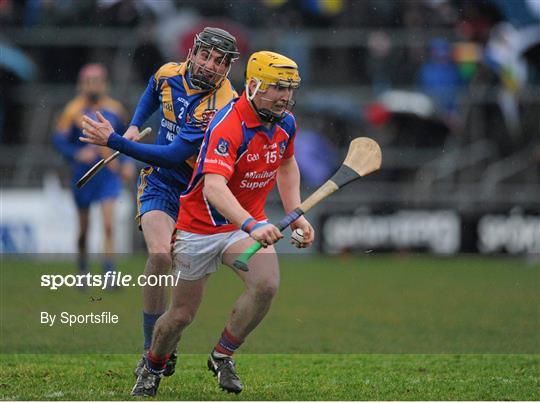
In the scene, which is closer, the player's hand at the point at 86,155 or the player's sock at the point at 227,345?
the player's sock at the point at 227,345

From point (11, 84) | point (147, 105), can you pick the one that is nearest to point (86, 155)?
point (11, 84)

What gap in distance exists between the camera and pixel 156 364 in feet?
21.5

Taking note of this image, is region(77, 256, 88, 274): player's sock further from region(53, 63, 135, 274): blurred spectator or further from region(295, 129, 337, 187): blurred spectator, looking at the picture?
region(295, 129, 337, 187): blurred spectator

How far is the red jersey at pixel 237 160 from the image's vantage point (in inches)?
242

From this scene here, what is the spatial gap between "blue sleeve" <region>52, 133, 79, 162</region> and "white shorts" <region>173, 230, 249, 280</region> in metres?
6.69

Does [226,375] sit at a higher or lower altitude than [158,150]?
lower

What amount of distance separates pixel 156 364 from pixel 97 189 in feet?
22.6

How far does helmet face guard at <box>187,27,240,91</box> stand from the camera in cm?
693

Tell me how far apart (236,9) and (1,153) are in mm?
3984

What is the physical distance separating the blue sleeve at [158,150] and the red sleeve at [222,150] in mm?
524

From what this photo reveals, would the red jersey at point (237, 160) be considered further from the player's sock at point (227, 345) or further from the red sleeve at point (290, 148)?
the player's sock at point (227, 345)

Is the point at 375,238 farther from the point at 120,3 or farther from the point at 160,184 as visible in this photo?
the point at 160,184

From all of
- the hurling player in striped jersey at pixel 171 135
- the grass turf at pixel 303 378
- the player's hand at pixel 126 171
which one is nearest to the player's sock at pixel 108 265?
the player's hand at pixel 126 171

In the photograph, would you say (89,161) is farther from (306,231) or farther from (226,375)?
(306,231)
